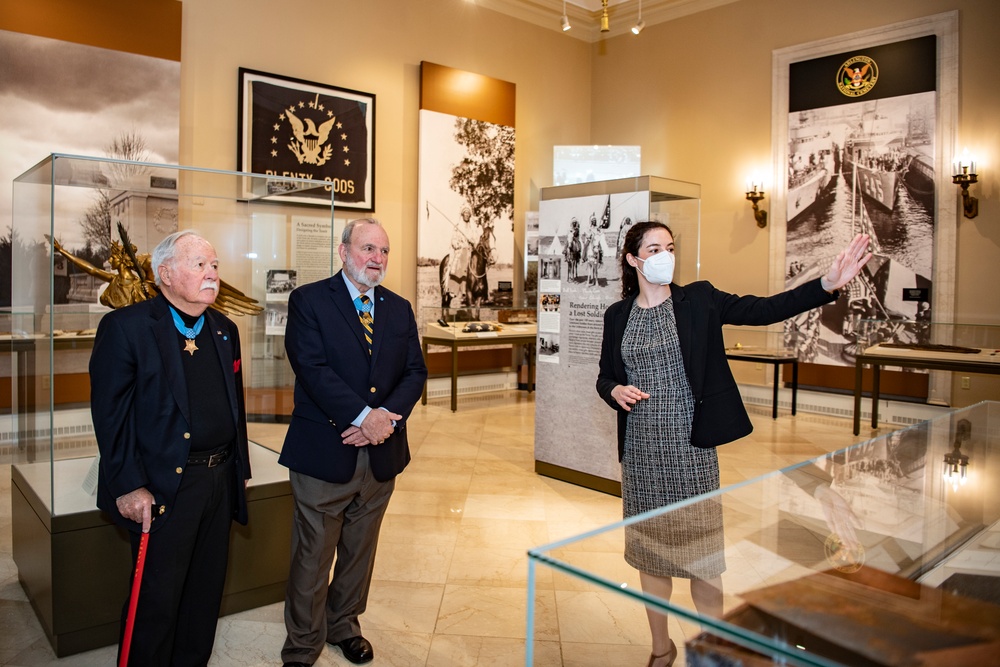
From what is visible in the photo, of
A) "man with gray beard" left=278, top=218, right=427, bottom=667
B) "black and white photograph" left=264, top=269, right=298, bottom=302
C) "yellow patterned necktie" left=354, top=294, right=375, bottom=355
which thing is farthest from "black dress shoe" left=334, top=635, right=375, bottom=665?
"black and white photograph" left=264, top=269, right=298, bottom=302

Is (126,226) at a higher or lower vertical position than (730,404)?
higher

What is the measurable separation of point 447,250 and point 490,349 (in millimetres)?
1663

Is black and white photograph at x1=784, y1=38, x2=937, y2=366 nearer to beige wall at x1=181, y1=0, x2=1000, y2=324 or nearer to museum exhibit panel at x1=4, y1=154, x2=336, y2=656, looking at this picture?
beige wall at x1=181, y1=0, x2=1000, y2=324

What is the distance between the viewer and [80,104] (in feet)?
23.6

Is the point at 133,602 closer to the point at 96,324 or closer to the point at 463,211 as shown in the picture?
the point at 96,324

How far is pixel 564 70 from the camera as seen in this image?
11.8 metres

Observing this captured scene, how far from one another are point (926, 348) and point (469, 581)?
5446 mm

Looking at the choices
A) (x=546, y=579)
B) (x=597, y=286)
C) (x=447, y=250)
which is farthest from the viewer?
(x=447, y=250)

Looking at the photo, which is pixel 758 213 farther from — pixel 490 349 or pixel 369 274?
pixel 369 274

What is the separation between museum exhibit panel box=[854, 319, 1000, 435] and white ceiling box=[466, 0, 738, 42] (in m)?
5.43

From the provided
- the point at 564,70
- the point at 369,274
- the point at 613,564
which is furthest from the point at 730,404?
the point at 564,70

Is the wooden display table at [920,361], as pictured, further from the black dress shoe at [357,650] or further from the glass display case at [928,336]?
the black dress shoe at [357,650]

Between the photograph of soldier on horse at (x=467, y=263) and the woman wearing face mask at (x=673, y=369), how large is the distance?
→ 742cm

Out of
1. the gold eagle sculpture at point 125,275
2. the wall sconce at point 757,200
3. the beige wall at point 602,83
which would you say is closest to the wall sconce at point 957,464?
the gold eagle sculpture at point 125,275
